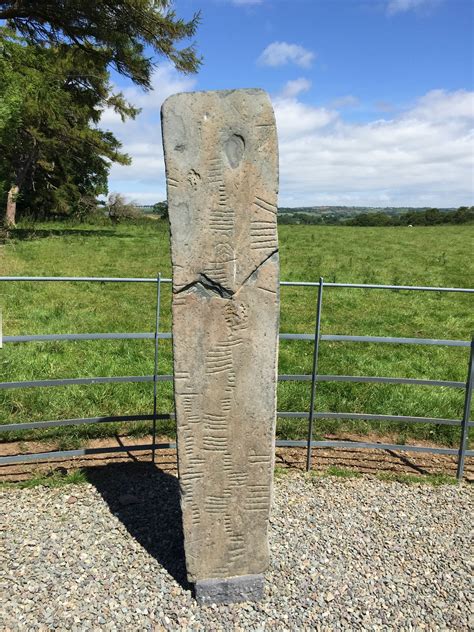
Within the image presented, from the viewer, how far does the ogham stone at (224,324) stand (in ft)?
9.67

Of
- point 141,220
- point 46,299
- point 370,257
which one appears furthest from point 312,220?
point 46,299

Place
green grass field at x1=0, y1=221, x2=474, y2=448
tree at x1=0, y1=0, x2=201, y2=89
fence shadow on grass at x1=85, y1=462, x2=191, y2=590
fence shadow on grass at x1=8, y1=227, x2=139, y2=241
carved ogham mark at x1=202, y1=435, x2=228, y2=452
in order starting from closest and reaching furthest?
carved ogham mark at x1=202, y1=435, x2=228, y2=452
fence shadow on grass at x1=85, y1=462, x2=191, y2=590
green grass field at x1=0, y1=221, x2=474, y2=448
tree at x1=0, y1=0, x2=201, y2=89
fence shadow on grass at x1=8, y1=227, x2=139, y2=241

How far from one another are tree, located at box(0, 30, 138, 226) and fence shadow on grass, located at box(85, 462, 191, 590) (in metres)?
10.4

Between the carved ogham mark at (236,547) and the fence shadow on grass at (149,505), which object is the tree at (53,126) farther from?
the carved ogham mark at (236,547)

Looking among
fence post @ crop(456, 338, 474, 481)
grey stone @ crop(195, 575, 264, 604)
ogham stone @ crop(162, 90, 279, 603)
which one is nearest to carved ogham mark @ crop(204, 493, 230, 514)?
ogham stone @ crop(162, 90, 279, 603)

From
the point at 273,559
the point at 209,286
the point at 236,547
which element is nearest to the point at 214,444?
the point at 236,547

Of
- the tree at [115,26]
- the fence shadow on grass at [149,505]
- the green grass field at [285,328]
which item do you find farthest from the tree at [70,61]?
the fence shadow on grass at [149,505]

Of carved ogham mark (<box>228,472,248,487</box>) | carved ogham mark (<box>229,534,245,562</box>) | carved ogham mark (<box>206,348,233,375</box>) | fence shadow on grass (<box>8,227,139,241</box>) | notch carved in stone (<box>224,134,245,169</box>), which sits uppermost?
notch carved in stone (<box>224,134,245,169</box>)

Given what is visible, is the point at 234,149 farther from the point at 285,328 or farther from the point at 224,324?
the point at 285,328

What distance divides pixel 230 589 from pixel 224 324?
5.69 feet

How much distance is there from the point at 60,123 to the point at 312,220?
23.8 metres

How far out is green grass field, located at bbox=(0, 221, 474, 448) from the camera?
598cm

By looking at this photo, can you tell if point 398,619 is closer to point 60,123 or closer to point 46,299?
point 46,299

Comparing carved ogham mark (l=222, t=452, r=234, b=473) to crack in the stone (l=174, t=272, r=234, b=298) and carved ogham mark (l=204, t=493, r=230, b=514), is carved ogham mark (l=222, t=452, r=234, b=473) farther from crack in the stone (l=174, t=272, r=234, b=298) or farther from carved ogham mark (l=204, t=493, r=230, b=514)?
crack in the stone (l=174, t=272, r=234, b=298)
